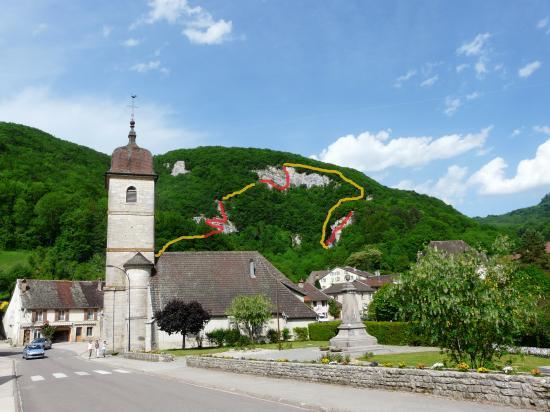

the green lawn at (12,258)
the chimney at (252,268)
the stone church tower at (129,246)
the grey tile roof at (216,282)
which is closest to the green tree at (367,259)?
the green lawn at (12,258)

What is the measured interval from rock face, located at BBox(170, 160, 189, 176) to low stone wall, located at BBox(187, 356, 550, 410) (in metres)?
83.4

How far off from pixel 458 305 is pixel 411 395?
2.61 metres

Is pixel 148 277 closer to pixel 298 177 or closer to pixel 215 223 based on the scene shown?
pixel 215 223

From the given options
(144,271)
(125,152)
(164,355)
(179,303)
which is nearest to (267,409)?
(164,355)

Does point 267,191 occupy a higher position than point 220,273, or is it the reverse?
point 267,191

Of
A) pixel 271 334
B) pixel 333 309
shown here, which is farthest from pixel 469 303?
pixel 333 309

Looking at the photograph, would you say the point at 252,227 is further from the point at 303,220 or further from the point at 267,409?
the point at 267,409

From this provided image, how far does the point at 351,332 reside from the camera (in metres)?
22.9

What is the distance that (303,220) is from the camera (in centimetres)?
8575

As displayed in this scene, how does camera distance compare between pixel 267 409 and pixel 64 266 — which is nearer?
pixel 267 409

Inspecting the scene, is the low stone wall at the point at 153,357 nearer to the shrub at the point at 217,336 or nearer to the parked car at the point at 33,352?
the shrub at the point at 217,336

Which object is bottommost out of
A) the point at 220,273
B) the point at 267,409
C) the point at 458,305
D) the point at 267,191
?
the point at 267,409

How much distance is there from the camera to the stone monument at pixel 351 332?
22516 mm

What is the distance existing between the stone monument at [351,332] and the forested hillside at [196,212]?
4914 cm
